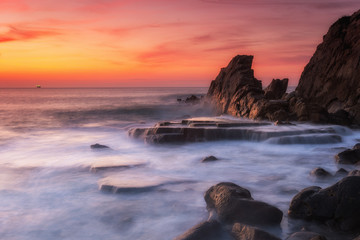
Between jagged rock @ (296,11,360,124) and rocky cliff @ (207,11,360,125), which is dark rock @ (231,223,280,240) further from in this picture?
jagged rock @ (296,11,360,124)

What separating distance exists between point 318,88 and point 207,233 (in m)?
22.1

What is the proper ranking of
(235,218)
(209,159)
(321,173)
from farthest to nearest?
(209,159) → (321,173) → (235,218)

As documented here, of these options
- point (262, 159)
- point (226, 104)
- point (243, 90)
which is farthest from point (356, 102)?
point (262, 159)

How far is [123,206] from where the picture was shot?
22.3 ft

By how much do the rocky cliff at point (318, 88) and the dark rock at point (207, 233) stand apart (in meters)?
13.8

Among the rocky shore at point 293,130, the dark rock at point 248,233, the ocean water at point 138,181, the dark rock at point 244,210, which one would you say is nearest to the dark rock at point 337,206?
the rocky shore at point 293,130

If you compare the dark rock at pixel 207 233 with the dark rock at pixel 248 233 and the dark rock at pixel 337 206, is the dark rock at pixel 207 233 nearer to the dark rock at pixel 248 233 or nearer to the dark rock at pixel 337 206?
the dark rock at pixel 248 233

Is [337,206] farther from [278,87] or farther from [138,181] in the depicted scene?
[278,87]

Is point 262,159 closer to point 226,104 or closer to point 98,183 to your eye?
point 98,183

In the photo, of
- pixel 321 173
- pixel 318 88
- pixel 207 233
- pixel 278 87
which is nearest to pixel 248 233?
pixel 207 233

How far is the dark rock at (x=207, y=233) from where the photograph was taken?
190 inches

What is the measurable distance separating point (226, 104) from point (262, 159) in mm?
13690

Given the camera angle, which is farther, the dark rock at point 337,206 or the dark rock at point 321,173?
the dark rock at point 321,173

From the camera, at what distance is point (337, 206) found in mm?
5168
